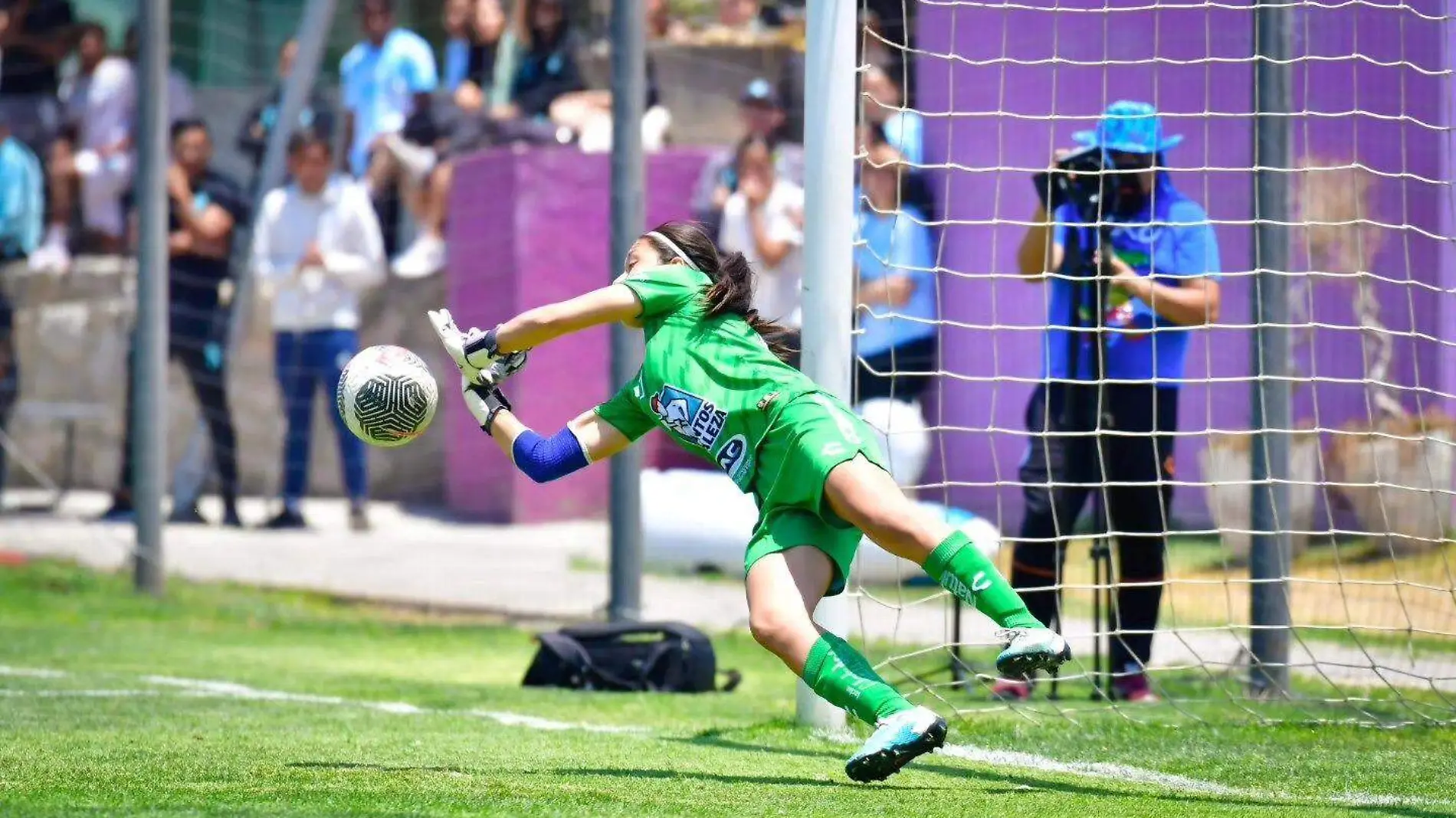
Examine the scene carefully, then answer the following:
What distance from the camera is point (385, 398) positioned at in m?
6.04

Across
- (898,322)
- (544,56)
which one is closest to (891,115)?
(898,322)

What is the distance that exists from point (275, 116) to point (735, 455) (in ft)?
31.3

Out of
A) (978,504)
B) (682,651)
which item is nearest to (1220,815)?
(682,651)

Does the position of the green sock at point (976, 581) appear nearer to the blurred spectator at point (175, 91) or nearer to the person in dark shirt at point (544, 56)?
the person in dark shirt at point (544, 56)

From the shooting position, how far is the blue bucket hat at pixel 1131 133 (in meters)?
7.82

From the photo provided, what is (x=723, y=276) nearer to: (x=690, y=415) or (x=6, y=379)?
(x=690, y=415)

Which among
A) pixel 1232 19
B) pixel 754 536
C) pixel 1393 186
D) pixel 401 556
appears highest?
pixel 1232 19

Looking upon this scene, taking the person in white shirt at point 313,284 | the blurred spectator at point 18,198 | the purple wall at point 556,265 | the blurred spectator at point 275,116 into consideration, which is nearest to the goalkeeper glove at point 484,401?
the purple wall at point 556,265

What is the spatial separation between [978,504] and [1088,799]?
5470 millimetres

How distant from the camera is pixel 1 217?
14.8 meters

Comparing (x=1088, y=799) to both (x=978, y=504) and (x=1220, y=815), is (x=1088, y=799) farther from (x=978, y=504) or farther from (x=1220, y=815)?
(x=978, y=504)

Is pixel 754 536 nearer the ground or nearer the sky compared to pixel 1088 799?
nearer the sky

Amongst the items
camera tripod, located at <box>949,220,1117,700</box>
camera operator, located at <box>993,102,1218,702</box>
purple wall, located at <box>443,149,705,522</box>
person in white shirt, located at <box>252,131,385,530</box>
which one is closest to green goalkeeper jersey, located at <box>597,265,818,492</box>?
camera operator, located at <box>993,102,1218,702</box>

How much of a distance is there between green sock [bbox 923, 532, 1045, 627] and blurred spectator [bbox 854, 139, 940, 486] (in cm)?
406
